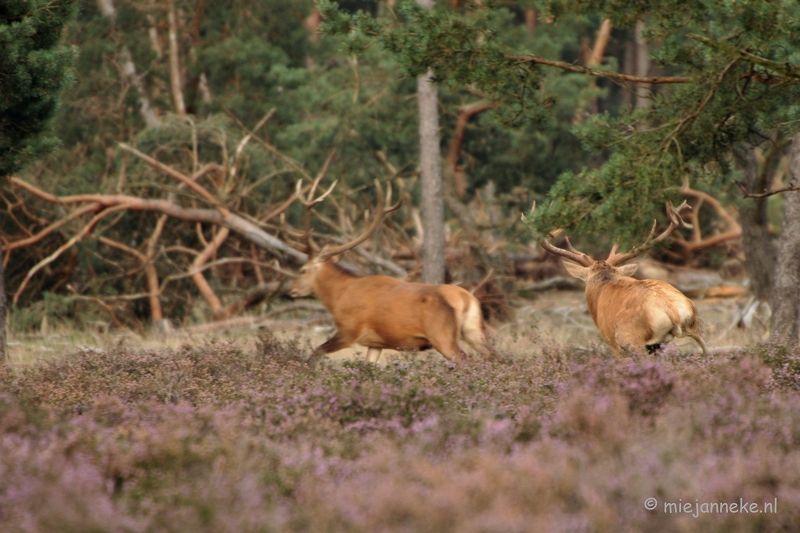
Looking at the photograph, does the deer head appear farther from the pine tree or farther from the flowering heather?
the flowering heather

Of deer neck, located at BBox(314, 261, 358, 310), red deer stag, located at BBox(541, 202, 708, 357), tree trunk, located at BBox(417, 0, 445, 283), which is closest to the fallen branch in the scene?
tree trunk, located at BBox(417, 0, 445, 283)

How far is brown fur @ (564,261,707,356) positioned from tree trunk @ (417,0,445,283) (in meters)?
5.36

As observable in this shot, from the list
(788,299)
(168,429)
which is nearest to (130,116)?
(788,299)

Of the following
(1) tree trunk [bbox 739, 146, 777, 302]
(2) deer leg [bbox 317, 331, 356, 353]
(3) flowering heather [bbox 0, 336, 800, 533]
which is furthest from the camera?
(1) tree trunk [bbox 739, 146, 777, 302]

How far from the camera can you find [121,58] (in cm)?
1795

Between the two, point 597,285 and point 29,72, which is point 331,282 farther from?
point 29,72

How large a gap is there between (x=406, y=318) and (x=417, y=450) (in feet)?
13.0

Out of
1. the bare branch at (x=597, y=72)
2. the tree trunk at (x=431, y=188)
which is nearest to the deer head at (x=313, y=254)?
the bare branch at (x=597, y=72)

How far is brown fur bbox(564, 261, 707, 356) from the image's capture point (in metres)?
7.40

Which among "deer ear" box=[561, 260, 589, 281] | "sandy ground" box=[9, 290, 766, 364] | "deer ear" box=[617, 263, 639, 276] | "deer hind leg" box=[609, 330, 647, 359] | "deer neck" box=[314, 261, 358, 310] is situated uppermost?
"deer ear" box=[617, 263, 639, 276]

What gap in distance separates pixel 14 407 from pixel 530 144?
12.7 m

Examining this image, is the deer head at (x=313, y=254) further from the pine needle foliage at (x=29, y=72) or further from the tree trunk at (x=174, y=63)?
the tree trunk at (x=174, y=63)

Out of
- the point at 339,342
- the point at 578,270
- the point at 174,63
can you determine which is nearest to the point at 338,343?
the point at 339,342

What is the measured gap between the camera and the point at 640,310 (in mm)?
7590
